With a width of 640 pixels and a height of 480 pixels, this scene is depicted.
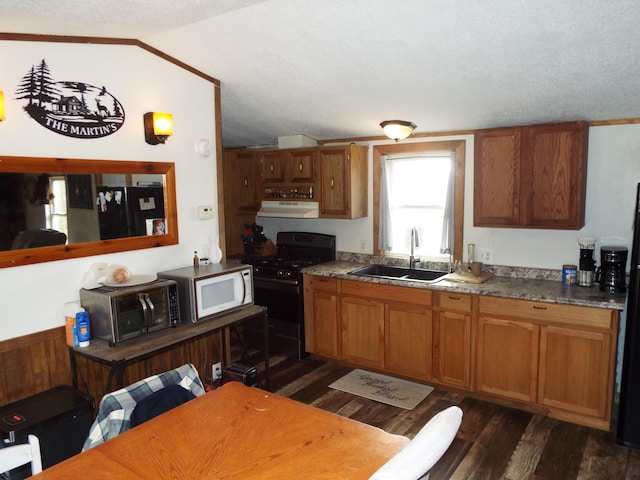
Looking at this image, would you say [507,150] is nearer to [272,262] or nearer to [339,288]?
[339,288]

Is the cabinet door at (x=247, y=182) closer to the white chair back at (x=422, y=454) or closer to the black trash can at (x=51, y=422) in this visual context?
the black trash can at (x=51, y=422)

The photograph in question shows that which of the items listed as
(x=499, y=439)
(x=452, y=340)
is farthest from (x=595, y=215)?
(x=499, y=439)

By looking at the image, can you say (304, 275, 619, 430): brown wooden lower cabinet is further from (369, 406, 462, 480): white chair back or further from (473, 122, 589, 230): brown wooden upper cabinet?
(369, 406, 462, 480): white chair back

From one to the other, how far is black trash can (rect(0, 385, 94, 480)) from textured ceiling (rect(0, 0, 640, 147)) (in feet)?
6.44

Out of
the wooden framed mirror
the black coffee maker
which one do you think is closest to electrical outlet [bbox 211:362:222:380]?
the wooden framed mirror

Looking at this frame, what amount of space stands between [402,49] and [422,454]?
89.5 inches

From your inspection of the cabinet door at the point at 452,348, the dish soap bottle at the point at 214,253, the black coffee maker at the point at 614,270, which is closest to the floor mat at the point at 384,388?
the cabinet door at the point at 452,348

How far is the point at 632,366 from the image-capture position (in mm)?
2967

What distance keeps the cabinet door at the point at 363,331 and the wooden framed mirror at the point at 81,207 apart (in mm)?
1651

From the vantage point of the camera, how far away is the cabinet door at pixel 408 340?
12.5 feet

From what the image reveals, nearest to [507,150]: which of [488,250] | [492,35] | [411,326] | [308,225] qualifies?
[488,250]

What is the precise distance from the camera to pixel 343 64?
3.03 meters

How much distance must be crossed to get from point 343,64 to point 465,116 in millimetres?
1167

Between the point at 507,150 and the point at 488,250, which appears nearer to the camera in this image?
the point at 507,150
